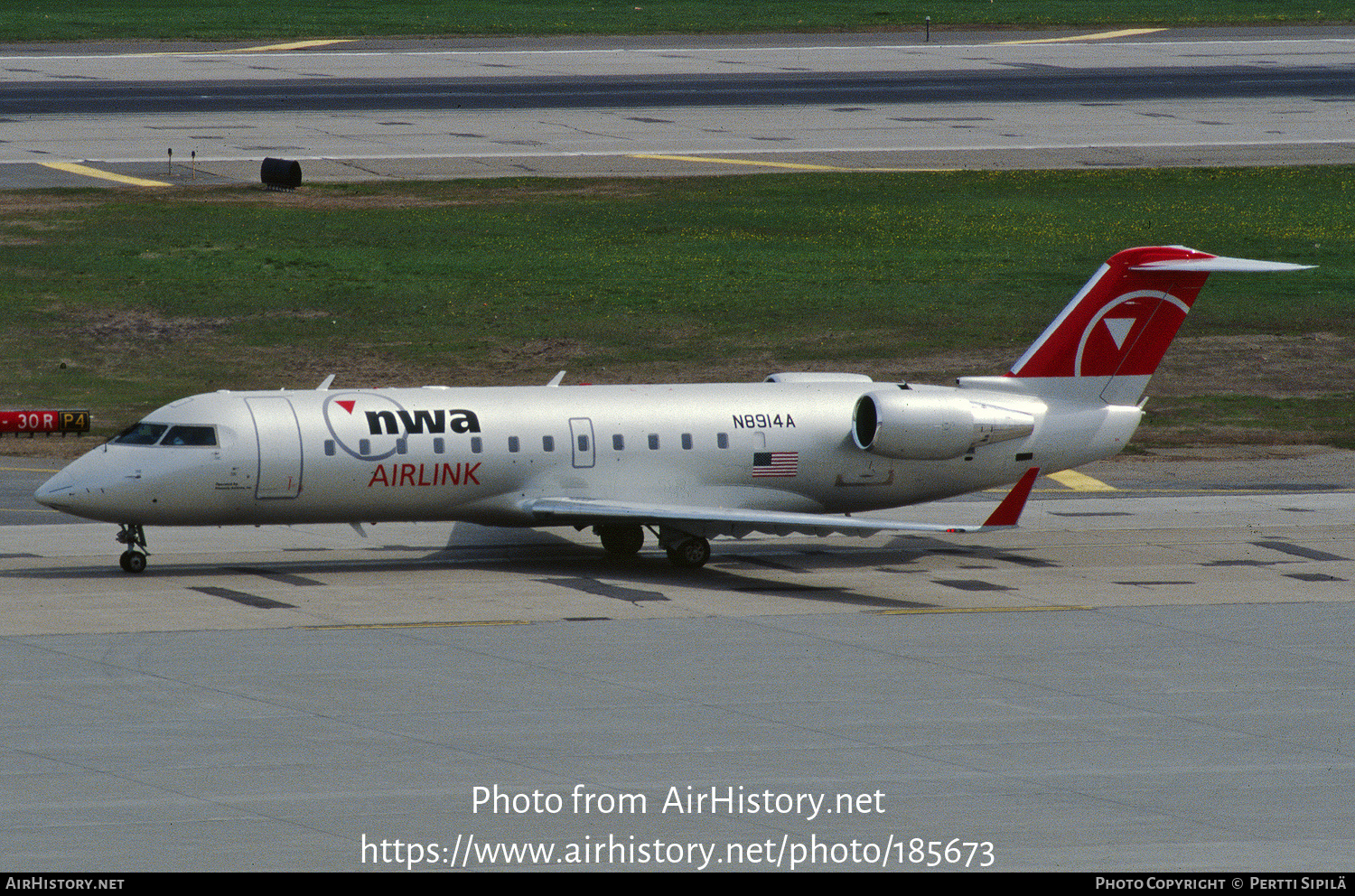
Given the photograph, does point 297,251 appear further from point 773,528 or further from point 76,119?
point 773,528

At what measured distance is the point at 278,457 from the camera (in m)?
34.8

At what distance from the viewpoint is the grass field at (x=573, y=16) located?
11219 centimetres

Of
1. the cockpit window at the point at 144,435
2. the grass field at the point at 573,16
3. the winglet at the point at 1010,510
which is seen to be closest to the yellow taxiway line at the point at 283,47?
the grass field at the point at 573,16

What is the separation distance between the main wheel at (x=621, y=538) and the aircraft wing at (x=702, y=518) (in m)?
1.12

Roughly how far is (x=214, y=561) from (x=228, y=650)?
780cm

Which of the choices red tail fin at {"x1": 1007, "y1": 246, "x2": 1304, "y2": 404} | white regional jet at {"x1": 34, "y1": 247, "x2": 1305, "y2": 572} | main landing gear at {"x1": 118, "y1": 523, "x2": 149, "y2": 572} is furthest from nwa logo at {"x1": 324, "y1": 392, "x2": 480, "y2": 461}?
red tail fin at {"x1": 1007, "y1": 246, "x2": 1304, "y2": 404}

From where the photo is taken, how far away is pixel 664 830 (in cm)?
2161

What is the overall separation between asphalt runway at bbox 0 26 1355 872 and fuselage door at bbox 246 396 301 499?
1768 mm

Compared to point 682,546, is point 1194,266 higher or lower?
higher

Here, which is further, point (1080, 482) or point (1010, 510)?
point (1080, 482)

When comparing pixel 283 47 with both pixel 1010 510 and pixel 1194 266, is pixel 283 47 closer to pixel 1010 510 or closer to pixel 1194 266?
pixel 1194 266

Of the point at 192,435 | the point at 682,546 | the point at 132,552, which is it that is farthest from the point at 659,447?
the point at 132,552

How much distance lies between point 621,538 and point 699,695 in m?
10.4

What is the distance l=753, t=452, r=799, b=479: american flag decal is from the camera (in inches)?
1471
